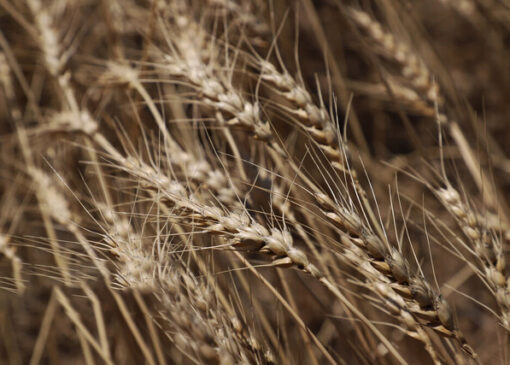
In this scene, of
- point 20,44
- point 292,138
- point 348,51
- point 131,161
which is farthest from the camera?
point 348,51

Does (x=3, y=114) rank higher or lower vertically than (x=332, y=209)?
lower

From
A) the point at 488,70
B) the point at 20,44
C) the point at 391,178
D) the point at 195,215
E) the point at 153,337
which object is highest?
the point at 488,70

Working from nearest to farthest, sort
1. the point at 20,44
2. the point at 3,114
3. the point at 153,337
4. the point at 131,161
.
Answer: the point at 131,161 → the point at 153,337 → the point at 20,44 → the point at 3,114

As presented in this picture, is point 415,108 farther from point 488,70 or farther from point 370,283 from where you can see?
point 488,70

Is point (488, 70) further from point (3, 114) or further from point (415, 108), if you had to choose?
point (3, 114)

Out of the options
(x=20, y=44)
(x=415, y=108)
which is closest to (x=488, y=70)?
(x=415, y=108)

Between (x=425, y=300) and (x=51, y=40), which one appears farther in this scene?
(x=51, y=40)
